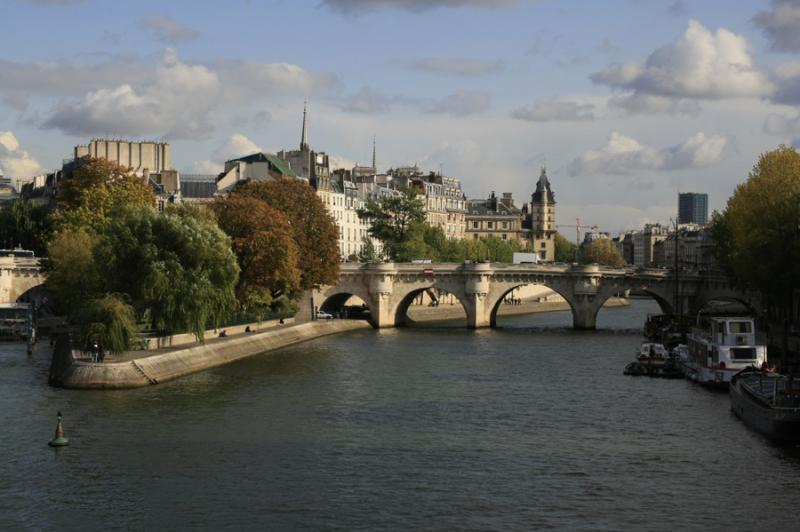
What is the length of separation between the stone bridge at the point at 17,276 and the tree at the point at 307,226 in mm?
17923

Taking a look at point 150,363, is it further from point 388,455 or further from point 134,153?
point 134,153

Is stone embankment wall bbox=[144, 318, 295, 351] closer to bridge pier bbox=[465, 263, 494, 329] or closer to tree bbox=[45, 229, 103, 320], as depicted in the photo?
tree bbox=[45, 229, 103, 320]

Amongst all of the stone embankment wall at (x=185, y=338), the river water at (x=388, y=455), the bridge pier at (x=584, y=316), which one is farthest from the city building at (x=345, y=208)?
the river water at (x=388, y=455)

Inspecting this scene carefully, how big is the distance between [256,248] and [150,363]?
26.0 metres

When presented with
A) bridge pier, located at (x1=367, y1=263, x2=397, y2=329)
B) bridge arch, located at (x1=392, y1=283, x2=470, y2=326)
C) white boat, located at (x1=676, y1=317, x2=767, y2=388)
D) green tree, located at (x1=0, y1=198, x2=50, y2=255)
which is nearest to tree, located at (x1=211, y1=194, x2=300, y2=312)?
bridge pier, located at (x1=367, y1=263, x2=397, y2=329)

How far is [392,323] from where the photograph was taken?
117 m

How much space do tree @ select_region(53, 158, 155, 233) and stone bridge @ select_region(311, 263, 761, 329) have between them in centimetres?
2050

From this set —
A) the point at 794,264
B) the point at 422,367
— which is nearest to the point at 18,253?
the point at 422,367

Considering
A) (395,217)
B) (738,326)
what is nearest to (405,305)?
(395,217)

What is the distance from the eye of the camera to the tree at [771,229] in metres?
83.4

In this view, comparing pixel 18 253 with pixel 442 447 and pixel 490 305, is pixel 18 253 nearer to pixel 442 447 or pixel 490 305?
pixel 490 305

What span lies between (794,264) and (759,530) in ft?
157

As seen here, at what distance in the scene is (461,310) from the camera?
5664 inches

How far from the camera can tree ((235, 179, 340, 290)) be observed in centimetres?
10544
